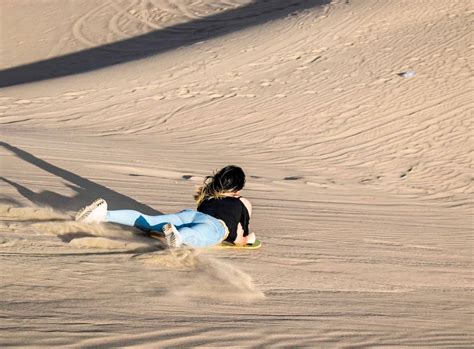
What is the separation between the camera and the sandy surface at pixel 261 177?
4824 mm

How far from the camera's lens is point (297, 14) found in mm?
19500

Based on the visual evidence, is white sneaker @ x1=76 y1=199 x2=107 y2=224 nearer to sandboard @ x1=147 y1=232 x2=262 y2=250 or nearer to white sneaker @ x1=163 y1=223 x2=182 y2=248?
sandboard @ x1=147 y1=232 x2=262 y2=250

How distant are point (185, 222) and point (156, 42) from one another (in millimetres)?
18440

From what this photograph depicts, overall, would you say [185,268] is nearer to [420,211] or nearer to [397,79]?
[420,211]

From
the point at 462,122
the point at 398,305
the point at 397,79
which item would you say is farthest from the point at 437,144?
the point at 398,305

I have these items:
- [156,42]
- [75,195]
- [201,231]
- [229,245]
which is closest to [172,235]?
[201,231]

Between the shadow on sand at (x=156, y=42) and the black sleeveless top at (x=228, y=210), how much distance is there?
14.9 meters

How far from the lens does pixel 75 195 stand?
7.71 m

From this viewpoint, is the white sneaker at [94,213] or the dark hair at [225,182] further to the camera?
the dark hair at [225,182]

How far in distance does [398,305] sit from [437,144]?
742 centimetres

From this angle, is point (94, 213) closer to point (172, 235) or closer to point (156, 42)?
point (172, 235)

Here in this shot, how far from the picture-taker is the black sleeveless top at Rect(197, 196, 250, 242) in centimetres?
616

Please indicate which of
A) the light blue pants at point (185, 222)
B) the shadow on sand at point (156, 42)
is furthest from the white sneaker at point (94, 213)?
the shadow on sand at point (156, 42)

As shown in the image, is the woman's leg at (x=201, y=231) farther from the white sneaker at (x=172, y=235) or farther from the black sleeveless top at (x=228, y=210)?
the white sneaker at (x=172, y=235)
